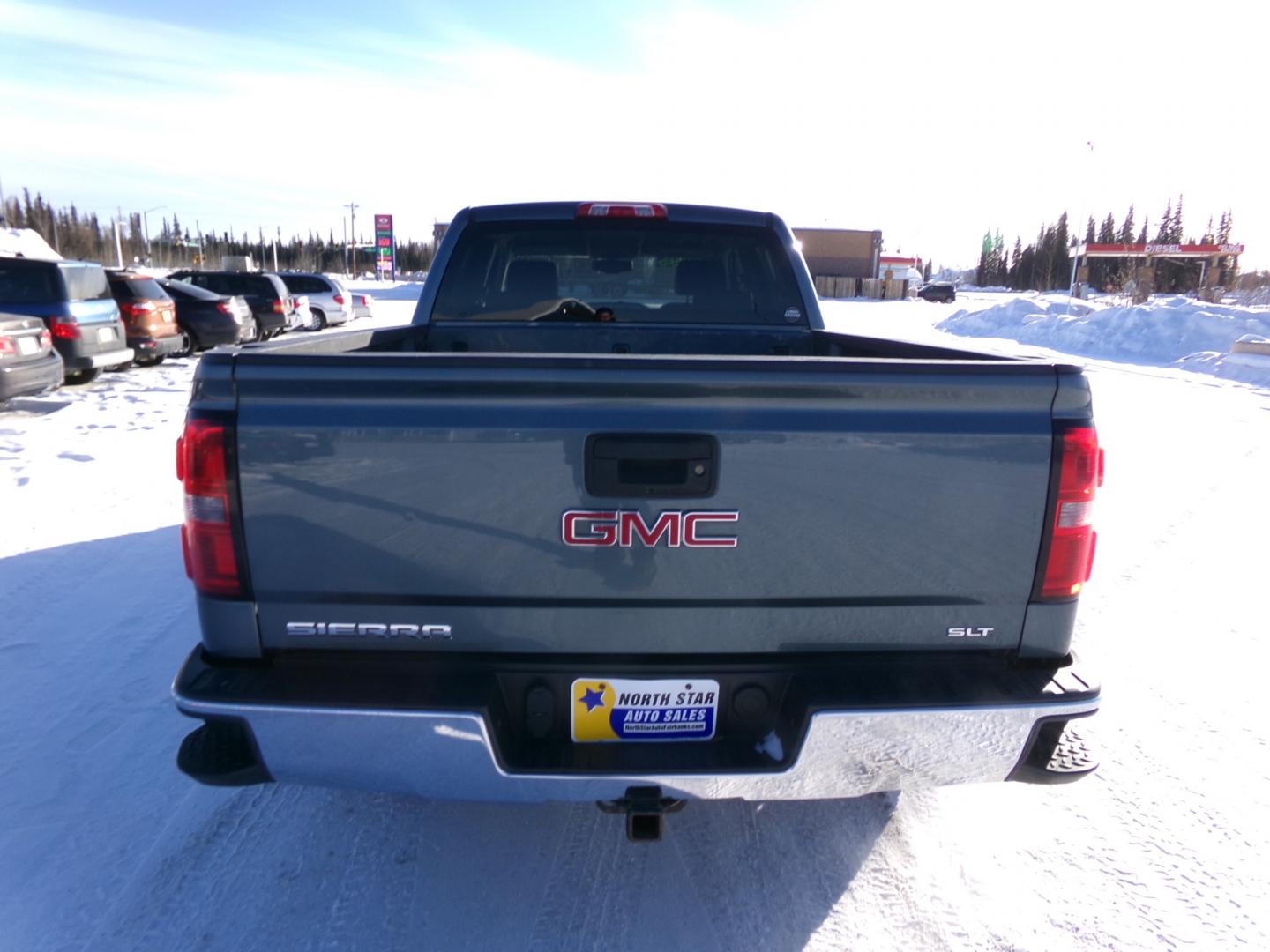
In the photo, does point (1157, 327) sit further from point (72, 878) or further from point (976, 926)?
point (72, 878)

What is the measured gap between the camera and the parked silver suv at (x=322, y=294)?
77.6 ft

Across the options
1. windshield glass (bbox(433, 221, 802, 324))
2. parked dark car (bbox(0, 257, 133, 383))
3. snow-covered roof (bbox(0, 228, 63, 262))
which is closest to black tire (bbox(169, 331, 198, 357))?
parked dark car (bbox(0, 257, 133, 383))

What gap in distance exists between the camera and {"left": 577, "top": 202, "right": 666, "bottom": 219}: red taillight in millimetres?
3965

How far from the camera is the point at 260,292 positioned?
19.6 metres

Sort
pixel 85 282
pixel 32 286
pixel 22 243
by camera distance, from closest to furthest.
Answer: pixel 32 286
pixel 85 282
pixel 22 243

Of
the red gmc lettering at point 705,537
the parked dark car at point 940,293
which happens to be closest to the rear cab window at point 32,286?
the red gmc lettering at point 705,537

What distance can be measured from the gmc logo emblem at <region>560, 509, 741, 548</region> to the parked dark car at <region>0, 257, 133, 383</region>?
11.4m

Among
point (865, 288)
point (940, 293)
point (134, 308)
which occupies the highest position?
point (865, 288)

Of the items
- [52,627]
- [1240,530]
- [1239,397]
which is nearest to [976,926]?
[52,627]

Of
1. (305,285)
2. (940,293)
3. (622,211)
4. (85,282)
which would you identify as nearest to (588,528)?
(622,211)

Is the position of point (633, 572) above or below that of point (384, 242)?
below

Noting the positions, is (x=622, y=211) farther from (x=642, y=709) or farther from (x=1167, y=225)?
(x=1167, y=225)

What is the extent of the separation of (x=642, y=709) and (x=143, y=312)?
1433cm

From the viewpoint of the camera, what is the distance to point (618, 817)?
9.42 ft
